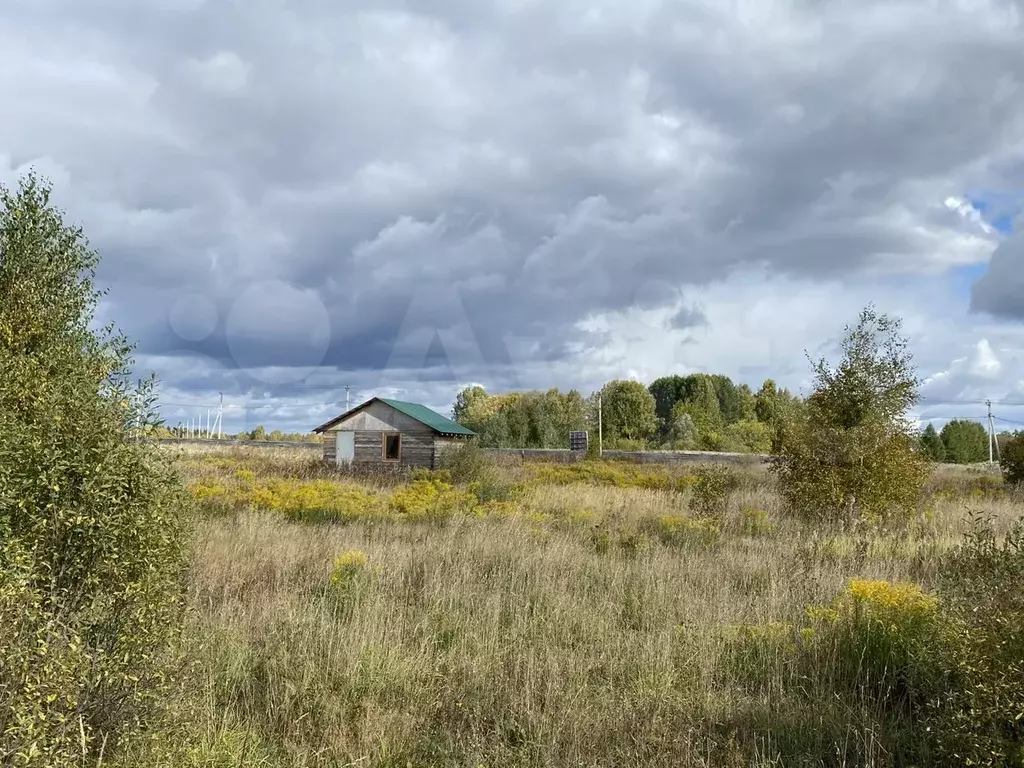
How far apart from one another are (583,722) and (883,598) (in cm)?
315

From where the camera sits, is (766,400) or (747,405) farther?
(747,405)

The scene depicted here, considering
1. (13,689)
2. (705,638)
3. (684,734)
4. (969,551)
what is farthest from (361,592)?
(969,551)

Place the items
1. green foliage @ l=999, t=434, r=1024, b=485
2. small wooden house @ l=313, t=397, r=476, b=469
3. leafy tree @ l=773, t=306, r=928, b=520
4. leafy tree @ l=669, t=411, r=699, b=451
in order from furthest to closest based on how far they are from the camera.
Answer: leafy tree @ l=669, t=411, r=699, b=451
small wooden house @ l=313, t=397, r=476, b=469
green foliage @ l=999, t=434, r=1024, b=485
leafy tree @ l=773, t=306, r=928, b=520

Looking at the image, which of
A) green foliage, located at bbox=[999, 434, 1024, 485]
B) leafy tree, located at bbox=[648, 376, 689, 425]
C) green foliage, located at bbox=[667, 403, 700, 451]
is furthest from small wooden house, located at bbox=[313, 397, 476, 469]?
leafy tree, located at bbox=[648, 376, 689, 425]

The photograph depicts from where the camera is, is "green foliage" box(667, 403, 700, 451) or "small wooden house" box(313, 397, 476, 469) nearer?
"small wooden house" box(313, 397, 476, 469)

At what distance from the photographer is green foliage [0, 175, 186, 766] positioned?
2902mm

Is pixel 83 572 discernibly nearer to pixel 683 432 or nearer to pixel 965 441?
pixel 683 432

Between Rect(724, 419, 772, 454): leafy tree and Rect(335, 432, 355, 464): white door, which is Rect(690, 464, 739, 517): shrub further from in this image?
Rect(724, 419, 772, 454): leafy tree

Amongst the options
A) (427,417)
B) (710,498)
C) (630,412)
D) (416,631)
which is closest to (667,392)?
(630,412)

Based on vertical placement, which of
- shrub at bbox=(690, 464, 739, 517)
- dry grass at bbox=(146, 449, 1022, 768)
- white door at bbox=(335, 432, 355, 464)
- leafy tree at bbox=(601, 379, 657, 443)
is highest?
leafy tree at bbox=(601, 379, 657, 443)

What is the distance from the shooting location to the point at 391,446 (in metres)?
32.0

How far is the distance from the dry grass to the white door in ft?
71.7

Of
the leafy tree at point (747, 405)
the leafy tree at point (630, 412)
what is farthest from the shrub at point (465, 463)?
the leafy tree at point (747, 405)

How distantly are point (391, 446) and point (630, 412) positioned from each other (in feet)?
134
